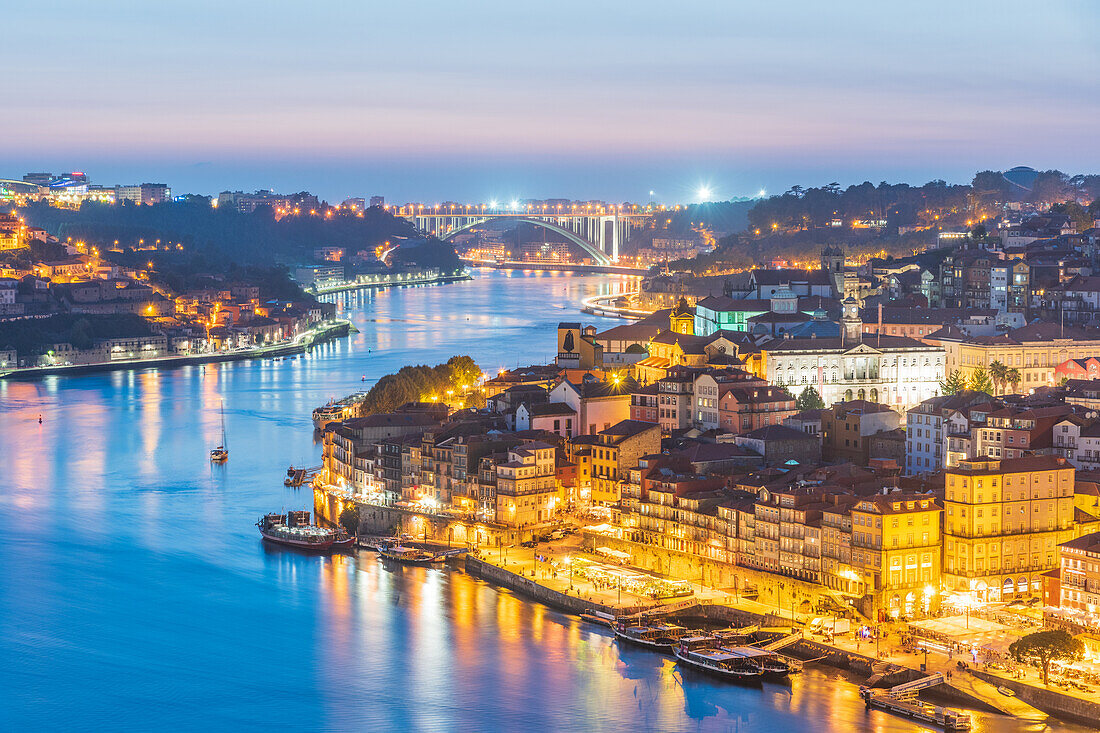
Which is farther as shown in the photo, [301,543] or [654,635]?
[301,543]

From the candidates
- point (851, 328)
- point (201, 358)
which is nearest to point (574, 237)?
point (201, 358)

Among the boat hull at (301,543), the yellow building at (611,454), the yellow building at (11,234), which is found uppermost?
the yellow building at (11,234)

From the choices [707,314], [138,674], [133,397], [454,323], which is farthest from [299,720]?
[454,323]

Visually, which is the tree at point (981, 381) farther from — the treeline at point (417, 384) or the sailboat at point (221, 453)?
the sailboat at point (221, 453)

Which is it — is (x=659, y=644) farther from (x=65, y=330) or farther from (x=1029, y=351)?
(x=65, y=330)

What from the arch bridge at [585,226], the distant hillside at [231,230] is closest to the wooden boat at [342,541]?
the distant hillside at [231,230]
